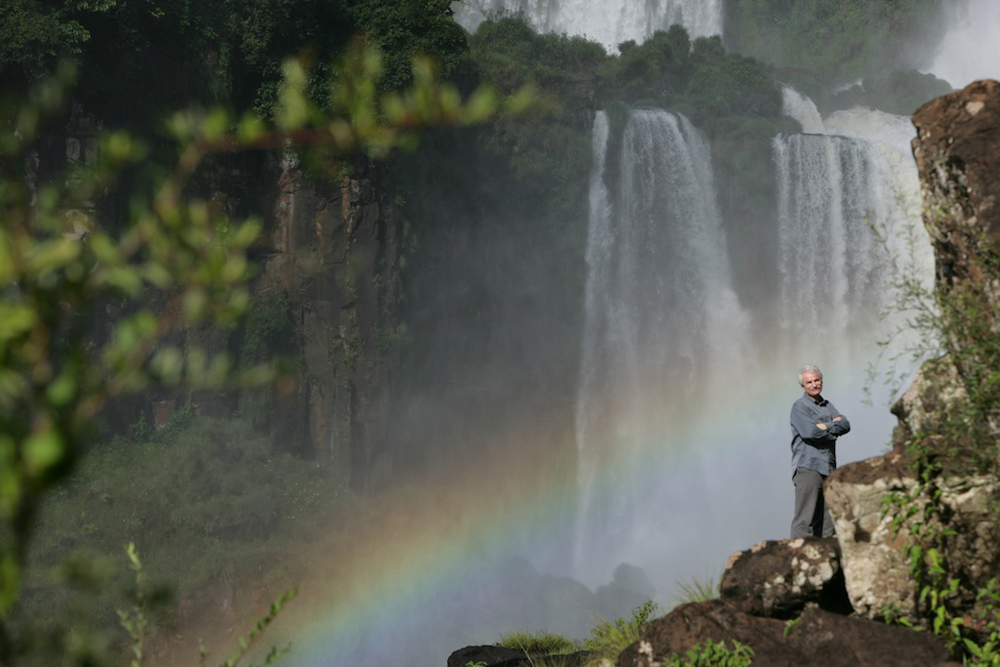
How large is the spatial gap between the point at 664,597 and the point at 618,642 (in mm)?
22094

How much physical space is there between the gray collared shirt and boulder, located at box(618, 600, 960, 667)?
1645 mm

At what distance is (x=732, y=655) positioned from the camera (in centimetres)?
634

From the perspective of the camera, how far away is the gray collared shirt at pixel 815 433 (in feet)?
25.4

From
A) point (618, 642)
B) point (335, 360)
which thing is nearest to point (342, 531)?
point (335, 360)

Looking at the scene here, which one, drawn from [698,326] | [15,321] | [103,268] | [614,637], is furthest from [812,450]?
[698,326]

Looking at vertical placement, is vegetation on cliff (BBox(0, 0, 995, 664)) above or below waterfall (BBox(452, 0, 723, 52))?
below

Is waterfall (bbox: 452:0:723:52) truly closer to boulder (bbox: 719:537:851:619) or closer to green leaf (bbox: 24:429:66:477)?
boulder (bbox: 719:537:851:619)

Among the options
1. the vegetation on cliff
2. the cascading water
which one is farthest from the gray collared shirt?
the cascading water

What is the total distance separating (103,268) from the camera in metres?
1.52

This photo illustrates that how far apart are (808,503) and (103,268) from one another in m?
7.19

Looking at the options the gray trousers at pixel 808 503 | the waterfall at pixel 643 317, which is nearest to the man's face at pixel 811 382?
the gray trousers at pixel 808 503

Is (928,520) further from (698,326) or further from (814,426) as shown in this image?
(698,326)

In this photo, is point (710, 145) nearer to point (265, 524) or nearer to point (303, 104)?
point (265, 524)

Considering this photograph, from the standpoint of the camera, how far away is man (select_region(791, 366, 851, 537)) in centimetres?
779
